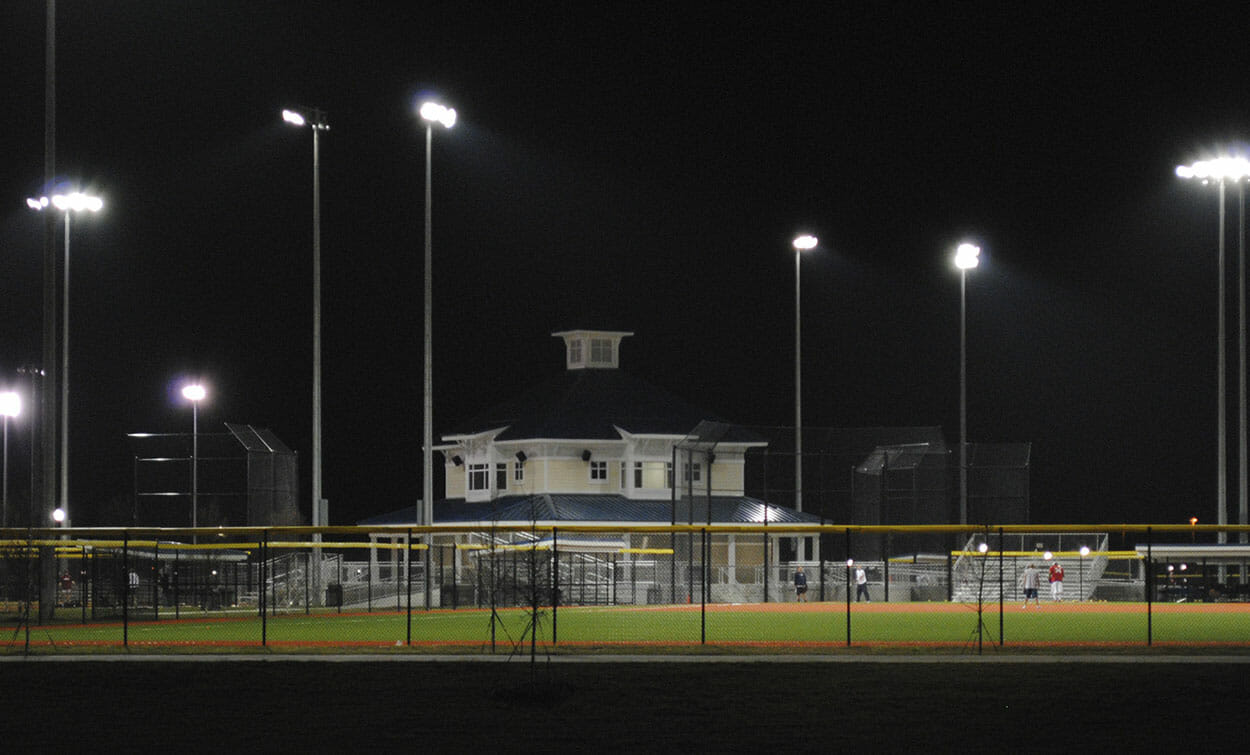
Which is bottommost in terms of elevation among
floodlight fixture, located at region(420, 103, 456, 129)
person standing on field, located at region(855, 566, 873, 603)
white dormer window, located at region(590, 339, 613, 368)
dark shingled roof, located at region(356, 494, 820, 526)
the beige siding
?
person standing on field, located at region(855, 566, 873, 603)

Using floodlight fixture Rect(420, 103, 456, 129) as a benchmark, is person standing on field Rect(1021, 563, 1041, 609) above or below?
below

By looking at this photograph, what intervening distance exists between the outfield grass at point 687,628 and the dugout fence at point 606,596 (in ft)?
0.26

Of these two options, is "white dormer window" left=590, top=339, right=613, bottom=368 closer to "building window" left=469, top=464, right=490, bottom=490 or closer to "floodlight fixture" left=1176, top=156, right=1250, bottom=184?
"building window" left=469, top=464, right=490, bottom=490

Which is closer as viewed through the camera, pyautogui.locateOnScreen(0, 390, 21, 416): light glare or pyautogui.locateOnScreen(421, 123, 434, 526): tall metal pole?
pyautogui.locateOnScreen(421, 123, 434, 526): tall metal pole

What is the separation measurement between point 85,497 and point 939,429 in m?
48.1

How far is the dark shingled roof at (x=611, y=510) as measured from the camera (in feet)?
202

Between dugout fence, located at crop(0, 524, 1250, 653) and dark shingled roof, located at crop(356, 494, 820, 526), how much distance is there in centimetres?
124
